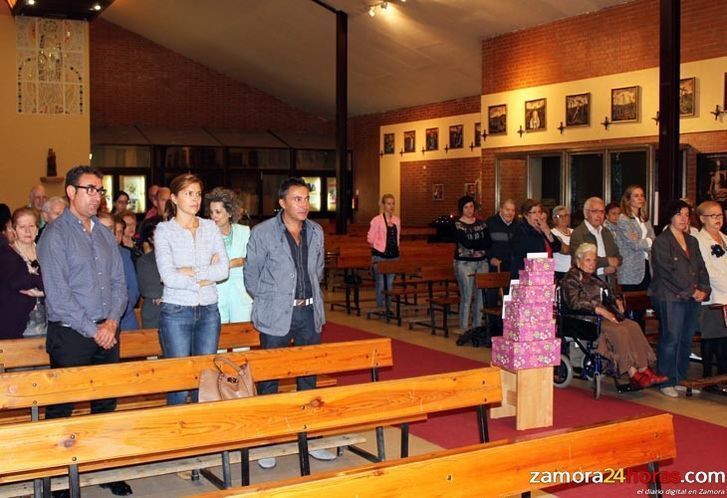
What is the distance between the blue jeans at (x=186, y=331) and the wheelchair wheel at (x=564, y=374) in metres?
3.88

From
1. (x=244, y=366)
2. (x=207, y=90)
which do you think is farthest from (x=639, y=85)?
(x=207, y=90)

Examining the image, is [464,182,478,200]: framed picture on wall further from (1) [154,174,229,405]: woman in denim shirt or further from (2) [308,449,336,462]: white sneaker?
(1) [154,174,229,405]: woman in denim shirt

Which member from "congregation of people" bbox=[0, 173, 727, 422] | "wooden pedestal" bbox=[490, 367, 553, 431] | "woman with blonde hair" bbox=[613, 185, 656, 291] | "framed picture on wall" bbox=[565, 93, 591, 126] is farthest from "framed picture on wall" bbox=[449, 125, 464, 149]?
"wooden pedestal" bbox=[490, 367, 553, 431]

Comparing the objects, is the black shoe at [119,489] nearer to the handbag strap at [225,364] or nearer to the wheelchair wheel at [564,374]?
the handbag strap at [225,364]

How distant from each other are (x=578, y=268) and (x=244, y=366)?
4.25 metres

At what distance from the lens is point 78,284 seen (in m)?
5.17

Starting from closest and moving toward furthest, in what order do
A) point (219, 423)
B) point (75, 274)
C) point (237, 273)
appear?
point (219, 423)
point (75, 274)
point (237, 273)

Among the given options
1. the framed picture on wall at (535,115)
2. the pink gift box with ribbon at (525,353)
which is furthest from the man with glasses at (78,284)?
the framed picture on wall at (535,115)

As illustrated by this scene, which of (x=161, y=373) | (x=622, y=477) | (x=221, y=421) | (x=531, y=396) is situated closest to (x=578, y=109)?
(x=531, y=396)

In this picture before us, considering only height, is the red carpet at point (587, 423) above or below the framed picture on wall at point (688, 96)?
below

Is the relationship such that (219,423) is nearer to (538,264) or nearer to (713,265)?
(538,264)

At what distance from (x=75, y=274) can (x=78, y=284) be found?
60 mm

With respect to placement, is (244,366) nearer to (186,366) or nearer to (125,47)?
(186,366)

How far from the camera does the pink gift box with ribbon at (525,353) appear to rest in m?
7.05
